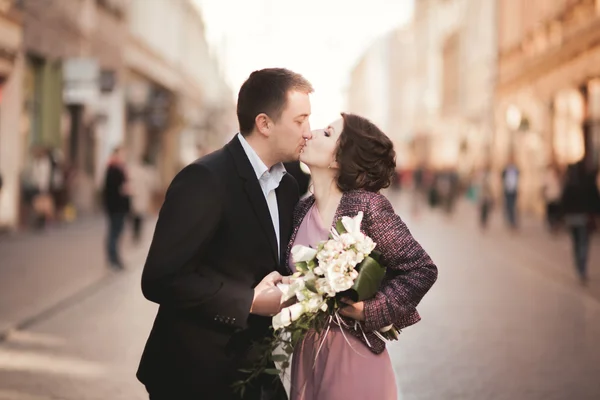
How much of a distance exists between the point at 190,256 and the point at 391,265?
2.33ft

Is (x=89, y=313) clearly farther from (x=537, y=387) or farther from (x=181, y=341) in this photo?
(x=181, y=341)

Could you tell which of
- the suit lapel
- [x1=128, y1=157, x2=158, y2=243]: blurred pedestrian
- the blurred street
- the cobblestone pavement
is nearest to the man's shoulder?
the suit lapel

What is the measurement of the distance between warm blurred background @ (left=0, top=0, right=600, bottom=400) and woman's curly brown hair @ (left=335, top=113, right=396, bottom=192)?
3621mm

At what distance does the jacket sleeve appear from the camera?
331cm

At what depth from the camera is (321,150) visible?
3.52 m

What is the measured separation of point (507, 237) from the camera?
77.7ft

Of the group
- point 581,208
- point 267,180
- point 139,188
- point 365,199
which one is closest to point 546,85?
point 139,188

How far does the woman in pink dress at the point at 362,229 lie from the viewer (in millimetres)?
3391

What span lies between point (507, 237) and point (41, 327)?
15641 millimetres

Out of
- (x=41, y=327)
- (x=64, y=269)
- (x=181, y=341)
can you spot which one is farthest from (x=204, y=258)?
(x=64, y=269)

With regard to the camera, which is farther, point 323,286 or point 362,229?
point 362,229

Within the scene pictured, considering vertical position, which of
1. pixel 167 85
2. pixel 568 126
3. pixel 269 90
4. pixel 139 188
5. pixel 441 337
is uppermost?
pixel 167 85

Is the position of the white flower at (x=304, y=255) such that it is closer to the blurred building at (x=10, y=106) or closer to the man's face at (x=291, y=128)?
the man's face at (x=291, y=128)

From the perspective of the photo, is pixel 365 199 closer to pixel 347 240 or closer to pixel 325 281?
pixel 347 240
